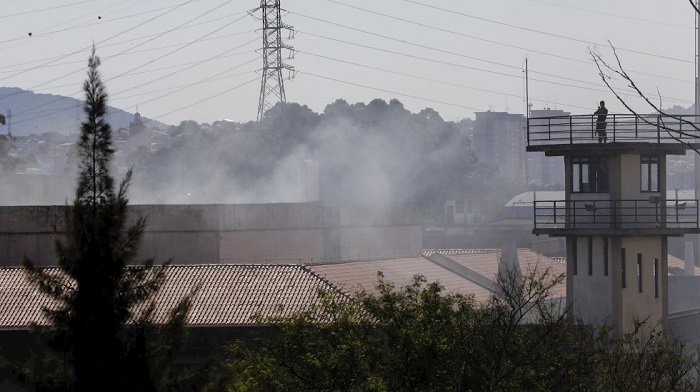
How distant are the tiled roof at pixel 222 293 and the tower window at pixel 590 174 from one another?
756cm

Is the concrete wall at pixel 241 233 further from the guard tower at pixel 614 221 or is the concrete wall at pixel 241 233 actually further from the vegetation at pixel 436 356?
the vegetation at pixel 436 356

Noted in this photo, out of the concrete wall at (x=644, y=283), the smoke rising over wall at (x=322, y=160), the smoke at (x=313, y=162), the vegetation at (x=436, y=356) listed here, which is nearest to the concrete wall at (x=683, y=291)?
the smoke at (x=313, y=162)

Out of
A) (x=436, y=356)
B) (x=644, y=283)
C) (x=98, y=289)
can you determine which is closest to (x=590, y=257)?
(x=644, y=283)

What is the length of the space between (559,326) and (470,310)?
1453 mm

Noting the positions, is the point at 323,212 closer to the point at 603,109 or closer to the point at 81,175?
the point at 603,109

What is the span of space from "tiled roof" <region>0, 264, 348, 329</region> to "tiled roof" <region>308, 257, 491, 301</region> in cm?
122

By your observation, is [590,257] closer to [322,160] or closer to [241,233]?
[241,233]

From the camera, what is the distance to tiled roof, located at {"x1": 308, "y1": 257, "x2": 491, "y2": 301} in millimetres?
37906

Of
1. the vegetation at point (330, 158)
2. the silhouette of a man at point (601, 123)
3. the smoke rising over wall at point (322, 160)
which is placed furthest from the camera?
the vegetation at point (330, 158)

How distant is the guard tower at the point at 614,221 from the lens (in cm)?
2741

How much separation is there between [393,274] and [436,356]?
22.2 m

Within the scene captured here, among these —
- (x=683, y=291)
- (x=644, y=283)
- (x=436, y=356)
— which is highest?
(x=644, y=283)

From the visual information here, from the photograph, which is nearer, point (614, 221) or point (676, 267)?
point (614, 221)

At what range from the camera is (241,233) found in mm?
47000
